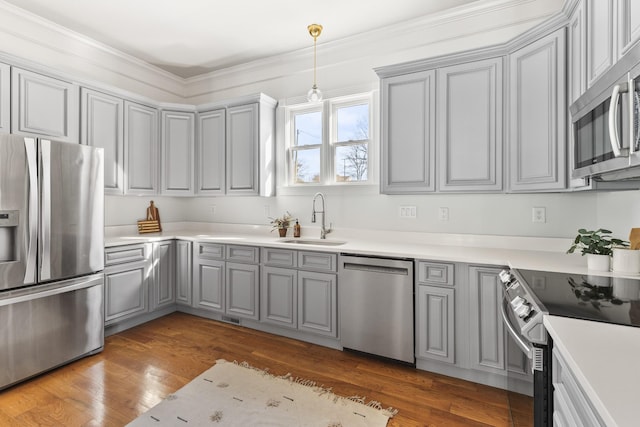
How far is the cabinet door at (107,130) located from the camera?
3.09 metres

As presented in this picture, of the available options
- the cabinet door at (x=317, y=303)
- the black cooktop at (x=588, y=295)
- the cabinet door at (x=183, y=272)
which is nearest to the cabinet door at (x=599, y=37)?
the black cooktop at (x=588, y=295)

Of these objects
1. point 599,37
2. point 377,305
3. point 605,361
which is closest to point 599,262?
point 599,37

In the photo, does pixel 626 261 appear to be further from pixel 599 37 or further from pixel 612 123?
pixel 599 37

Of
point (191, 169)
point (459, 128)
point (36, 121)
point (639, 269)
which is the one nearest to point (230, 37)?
point (191, 169)

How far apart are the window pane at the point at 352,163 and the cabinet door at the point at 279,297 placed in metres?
1.16

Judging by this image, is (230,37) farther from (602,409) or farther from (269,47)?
(602,409)

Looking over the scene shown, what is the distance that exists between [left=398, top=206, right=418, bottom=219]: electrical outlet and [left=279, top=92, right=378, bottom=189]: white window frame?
1.26 feet

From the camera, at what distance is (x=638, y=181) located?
177cm

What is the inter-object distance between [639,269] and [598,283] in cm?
38

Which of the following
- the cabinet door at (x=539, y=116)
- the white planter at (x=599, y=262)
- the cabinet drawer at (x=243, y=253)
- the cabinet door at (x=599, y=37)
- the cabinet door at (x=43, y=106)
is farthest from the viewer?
the cabinet drawer at (x=243, y=253)

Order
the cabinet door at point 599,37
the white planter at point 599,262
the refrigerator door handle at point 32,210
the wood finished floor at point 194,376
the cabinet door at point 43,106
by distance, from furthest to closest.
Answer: the cabinet door at point 43,106 → the refrigerator door handle at point 32,210 → the wood finished floor at point 194,376 → the white planter at point 599,262 → the cabinet door at point 599,37

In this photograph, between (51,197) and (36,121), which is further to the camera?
(36,121)

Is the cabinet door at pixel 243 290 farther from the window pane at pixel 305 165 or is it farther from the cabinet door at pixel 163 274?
the window pane at pixel 305 165

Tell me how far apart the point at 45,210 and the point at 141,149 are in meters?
1.45
